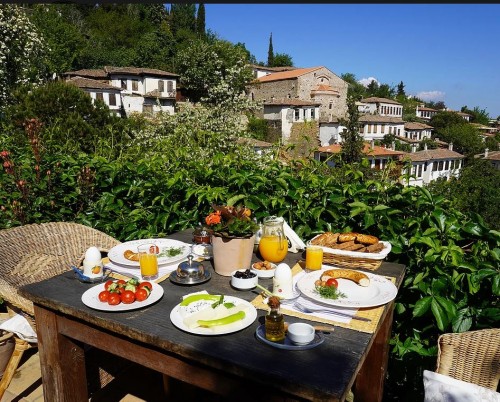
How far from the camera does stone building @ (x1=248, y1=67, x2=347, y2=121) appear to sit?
4028 centimetres

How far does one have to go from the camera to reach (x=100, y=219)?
370cm

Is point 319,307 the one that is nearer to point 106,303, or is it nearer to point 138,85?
point 106,303

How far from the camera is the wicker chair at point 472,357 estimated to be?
1785 millimetres

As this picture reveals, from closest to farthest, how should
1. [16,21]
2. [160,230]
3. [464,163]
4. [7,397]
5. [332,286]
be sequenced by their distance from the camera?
[332,286], [7,397], [160,230], [16,21], [464,163]

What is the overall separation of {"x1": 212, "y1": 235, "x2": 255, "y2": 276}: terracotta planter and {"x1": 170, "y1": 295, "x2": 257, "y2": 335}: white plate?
28cm

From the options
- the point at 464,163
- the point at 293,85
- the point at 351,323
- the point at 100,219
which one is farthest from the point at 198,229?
the point at 464,163

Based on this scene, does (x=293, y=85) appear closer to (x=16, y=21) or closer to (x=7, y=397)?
(x=16, y=21)

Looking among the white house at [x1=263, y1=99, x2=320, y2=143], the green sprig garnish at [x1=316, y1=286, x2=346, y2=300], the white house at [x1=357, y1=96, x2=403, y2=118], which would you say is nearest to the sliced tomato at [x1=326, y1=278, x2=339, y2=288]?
the green sprig garnish at [x1=316, y1=286, x2=346, y2=300]

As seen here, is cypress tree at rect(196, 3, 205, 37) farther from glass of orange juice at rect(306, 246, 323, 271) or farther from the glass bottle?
the glass bottle

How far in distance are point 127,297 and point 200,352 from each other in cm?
48

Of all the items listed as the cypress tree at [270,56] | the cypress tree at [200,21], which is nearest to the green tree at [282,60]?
the cypress tree at [270,56]

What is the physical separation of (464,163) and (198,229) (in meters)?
56.5

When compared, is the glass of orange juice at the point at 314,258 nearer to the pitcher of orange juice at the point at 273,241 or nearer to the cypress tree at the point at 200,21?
the pitcher of orange juice at the point at 273,241

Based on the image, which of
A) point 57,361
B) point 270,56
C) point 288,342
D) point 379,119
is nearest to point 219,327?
point 288,342
